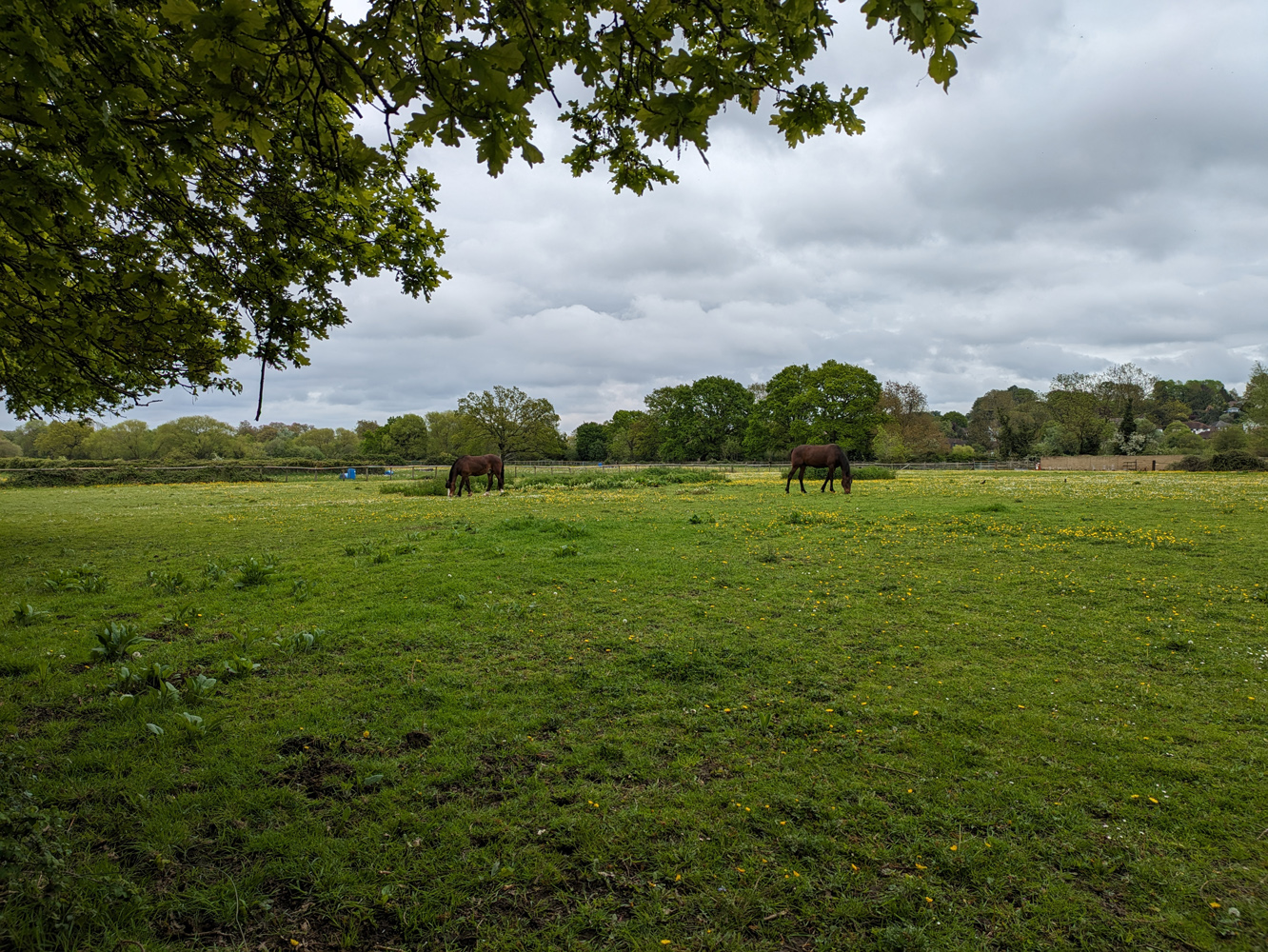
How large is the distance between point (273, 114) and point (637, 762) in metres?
5.59

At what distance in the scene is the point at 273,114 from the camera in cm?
400

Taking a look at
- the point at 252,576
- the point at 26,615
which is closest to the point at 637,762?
the point at 252,576

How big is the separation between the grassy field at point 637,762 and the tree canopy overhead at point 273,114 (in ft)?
11.0

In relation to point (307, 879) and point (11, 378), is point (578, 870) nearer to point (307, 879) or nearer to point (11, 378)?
point (307, 879)

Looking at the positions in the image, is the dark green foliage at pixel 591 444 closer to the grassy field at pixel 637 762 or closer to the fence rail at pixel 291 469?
the fence rail at pixel 291 469

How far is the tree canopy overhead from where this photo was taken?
2873 millimetres

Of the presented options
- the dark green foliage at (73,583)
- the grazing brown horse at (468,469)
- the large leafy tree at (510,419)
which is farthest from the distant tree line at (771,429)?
the dark green foliage at (73,583)

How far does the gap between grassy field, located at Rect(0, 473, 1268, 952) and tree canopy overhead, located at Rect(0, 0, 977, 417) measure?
3.35 meters

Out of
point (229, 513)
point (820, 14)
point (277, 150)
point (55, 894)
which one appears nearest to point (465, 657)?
point (55, 894)

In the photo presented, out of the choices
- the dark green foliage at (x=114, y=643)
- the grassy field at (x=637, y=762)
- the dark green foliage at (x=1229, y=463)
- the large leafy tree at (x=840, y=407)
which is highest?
the large leafy tree at (x=840, y=407)

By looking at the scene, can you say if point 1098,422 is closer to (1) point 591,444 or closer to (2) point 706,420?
(2) point 706,420

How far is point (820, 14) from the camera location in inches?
126

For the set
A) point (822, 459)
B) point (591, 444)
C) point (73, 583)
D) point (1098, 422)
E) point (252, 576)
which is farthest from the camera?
point (591, 444)

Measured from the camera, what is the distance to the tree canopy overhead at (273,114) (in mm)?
2873
